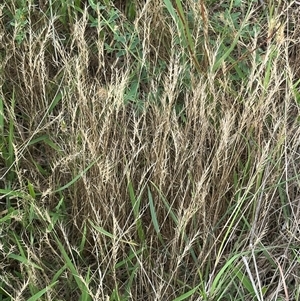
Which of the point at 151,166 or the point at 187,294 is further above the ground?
the point at 151,166

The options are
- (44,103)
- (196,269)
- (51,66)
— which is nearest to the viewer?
(196,269)

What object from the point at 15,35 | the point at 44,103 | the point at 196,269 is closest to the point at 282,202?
the point at 196,269

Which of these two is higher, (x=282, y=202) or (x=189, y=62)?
(x=189, y=62)

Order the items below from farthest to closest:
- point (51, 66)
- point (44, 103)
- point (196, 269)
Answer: point (51, 66)
point (44, 103)
point (196, 269)

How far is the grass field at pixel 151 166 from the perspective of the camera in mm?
1353

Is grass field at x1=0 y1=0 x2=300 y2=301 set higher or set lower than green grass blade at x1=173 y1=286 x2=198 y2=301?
higher

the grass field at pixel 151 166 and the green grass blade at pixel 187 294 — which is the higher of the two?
the grass field at pixel 151 166

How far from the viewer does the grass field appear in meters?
1.35

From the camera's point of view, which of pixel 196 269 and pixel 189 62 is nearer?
pixel 196 269

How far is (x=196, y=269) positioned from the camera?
A: 1413mm

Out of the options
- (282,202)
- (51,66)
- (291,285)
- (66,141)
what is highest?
(51,66)

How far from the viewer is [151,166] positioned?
1.32 meters

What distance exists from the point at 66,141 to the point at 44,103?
0.15m

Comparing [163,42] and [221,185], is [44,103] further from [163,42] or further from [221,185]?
[221,185]
